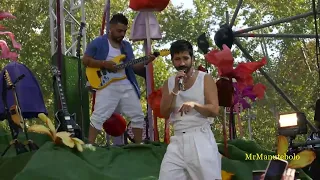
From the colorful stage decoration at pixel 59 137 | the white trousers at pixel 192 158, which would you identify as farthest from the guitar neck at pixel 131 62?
the white trousers at pixel 192 158

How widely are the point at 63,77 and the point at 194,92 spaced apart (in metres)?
2.97

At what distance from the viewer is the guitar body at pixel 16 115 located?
4438 mm

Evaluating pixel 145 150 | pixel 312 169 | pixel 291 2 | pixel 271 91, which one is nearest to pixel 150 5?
pixel 145 150

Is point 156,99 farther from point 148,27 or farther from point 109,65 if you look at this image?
point 148,27

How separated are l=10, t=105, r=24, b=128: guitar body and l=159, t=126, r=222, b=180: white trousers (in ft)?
5.54

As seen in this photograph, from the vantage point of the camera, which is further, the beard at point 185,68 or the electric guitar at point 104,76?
the electric guitar at point 104,76

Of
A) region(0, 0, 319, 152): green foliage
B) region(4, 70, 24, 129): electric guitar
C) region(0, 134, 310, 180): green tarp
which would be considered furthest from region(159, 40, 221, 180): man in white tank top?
region(0, 0, 319, 152): green foliage

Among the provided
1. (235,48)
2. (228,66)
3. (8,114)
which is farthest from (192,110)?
(235,48)

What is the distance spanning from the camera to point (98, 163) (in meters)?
3.94

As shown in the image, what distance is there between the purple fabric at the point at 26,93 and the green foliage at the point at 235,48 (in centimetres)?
843

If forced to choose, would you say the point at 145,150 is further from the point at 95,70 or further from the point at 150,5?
the point at 150,5

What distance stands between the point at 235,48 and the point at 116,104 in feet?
39.8

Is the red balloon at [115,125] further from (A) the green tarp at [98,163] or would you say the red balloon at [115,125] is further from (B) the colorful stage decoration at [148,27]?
(A) the green tarp at [98,163]

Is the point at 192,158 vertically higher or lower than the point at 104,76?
lower
